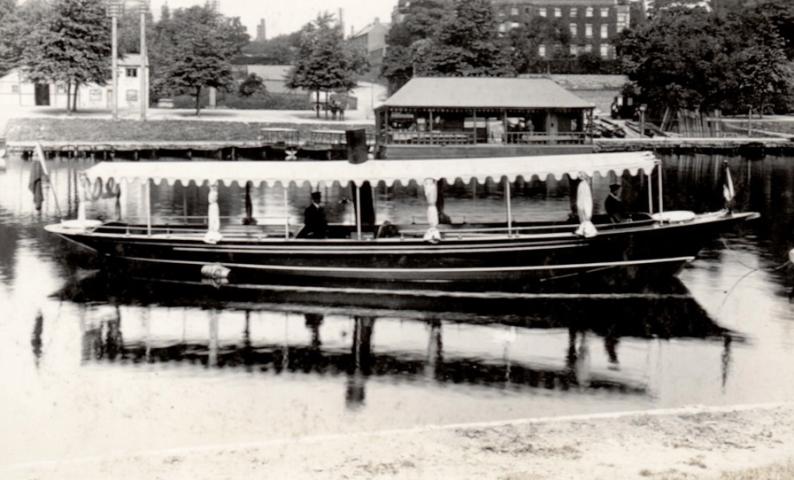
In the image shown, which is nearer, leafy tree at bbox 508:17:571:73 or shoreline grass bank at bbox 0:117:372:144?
shoreline grass bank at bbox 0:117:372:144

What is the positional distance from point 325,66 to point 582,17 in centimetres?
5567

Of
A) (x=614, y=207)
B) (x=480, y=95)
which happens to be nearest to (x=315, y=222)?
(x=614, y=207)

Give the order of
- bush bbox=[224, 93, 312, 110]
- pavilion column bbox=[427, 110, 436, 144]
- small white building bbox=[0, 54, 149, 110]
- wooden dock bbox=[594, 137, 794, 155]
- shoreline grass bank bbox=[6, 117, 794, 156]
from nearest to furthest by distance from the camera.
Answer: pavilion column bbox=[427, 110, 436, 144], shoreline grass bank bbox=[6, 117, 794, 156], wooden dock bbox=[594, 137, 794, 155], small white building bbox=[0, 54, 149, 110], bush bbox=[224, 93, 312, 110]

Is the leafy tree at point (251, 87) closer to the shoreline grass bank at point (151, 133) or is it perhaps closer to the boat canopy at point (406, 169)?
the shoreline grass bank at point (151, 133)

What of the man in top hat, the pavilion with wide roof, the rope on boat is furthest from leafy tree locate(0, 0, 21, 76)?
the man in top hat

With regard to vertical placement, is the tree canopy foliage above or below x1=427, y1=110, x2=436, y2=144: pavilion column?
above

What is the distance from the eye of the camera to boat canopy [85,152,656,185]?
28891 mm

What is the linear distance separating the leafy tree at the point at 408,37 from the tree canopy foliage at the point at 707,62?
78.6ft

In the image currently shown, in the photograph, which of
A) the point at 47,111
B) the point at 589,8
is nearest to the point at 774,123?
the point at 589,8

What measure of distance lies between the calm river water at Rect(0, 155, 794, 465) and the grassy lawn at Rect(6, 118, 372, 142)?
56.5m

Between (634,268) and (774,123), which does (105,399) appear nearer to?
(634,268)

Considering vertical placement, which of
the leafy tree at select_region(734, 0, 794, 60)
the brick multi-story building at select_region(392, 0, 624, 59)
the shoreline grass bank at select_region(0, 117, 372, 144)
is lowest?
the shoreline grass bank at select_region(0, 117, 372, 144)

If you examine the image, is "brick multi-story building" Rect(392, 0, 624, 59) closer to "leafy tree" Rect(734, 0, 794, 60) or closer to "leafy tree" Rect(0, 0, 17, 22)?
"leafy tree" Rect(734, 0, 794, 60)

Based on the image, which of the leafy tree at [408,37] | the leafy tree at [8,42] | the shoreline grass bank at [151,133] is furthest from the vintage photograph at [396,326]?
the leafy tree at [8,42]
